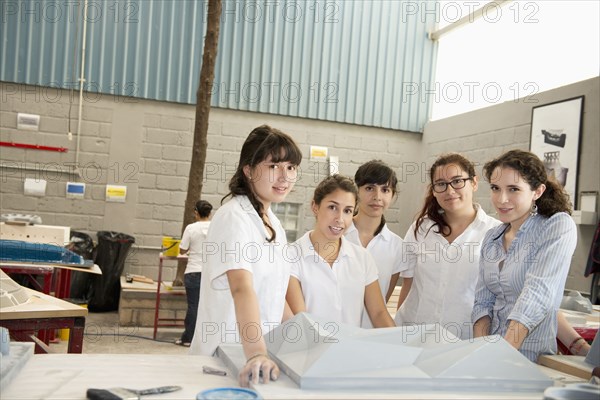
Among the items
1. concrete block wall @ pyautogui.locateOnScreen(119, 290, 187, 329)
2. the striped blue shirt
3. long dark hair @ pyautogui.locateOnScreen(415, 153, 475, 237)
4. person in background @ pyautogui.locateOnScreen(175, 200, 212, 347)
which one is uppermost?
long dark hair @ pyautogui.locateOnScreen(415, 153, 475, 237)

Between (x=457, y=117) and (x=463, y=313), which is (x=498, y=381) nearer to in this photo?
(x=463, y=313)

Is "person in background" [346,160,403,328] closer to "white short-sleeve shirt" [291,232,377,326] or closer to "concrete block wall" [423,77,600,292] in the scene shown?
"white short-sleeve shirt" [291,232,377,326]

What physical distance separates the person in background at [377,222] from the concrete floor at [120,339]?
2766mm

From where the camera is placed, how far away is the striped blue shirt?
170 centimetres

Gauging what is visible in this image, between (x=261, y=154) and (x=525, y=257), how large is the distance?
852mm

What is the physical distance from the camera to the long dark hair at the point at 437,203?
87.1 inches

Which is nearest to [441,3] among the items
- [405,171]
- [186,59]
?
[405,171]

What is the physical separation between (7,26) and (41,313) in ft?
15.6

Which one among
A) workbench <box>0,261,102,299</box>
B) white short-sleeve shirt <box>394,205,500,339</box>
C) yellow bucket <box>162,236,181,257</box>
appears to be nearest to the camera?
white short-sleeve shirt <box>394,205,500,339</box>

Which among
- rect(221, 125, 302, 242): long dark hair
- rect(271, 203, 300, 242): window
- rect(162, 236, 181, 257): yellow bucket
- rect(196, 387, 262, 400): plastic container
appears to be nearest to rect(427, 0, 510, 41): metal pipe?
rect(271, 203, 300, 242): window

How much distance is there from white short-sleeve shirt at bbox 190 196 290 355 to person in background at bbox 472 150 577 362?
0.68 m

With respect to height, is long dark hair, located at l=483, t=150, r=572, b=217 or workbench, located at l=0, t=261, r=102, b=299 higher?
long dark hair, located at l=483, t=150, r=572, b=217

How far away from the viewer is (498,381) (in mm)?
1306

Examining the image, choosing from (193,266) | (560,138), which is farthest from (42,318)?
(560,138)
